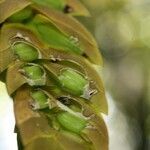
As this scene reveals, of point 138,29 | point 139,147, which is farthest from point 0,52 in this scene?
point 139,147

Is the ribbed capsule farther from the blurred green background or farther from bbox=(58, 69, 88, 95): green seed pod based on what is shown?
the blurred green background

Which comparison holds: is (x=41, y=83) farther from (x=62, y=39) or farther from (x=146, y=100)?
(x=146, y=100)

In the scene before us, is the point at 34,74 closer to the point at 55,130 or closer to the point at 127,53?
the point at 55,130

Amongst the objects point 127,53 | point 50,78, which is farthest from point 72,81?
point 127,53

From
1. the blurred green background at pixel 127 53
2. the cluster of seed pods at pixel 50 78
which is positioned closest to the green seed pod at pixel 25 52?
the cluster of seed pods at pixel 50 78

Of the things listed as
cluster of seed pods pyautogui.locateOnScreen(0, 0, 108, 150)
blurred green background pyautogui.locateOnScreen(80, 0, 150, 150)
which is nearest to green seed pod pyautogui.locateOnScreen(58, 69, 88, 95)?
cluster of seed pods pyautogui.locateOnScreen(0, 0, 108, 150)

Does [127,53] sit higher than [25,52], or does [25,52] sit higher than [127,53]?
[127,53]
